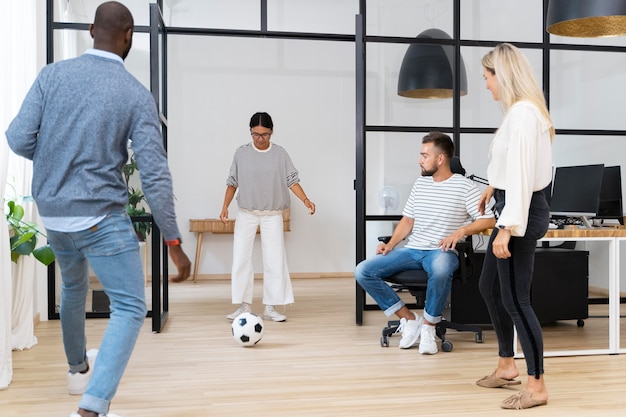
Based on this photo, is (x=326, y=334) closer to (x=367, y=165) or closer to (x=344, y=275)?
(x=367, y=165)

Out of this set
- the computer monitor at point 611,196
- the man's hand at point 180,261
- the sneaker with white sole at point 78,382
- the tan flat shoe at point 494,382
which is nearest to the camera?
the man's hand at point 180,261

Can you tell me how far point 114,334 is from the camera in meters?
2.56

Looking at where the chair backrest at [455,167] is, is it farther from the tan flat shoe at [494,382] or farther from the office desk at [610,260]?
the tan flat shoe at [494,382]

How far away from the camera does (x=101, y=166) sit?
2.54m

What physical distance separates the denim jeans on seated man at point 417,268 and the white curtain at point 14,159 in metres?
1.90

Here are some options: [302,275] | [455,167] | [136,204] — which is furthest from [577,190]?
[302,275]

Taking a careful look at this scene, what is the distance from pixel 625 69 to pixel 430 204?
9.11ft

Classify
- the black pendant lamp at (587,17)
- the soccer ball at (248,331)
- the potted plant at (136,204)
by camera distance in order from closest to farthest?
the black pendant lamp at (587,17)
the soccer ball at (248,331)
the potted plant at (136,204)

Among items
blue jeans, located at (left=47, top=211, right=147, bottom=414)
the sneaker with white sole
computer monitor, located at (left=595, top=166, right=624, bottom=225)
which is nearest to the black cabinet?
computer monitor, located at (left=595, top=166, right=624, bottom=225)

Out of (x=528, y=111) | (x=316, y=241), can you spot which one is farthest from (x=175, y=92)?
(x=528, y=111)

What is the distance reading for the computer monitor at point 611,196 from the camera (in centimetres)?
521

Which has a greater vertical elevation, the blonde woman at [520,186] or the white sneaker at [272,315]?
the blonde woman at [520,186]

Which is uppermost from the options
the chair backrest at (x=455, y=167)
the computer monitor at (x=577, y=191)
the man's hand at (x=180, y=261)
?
the chair backrest at (x=455, y=167)

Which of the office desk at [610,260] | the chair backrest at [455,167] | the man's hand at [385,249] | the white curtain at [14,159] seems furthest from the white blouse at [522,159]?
the white curtain at [14,159]
